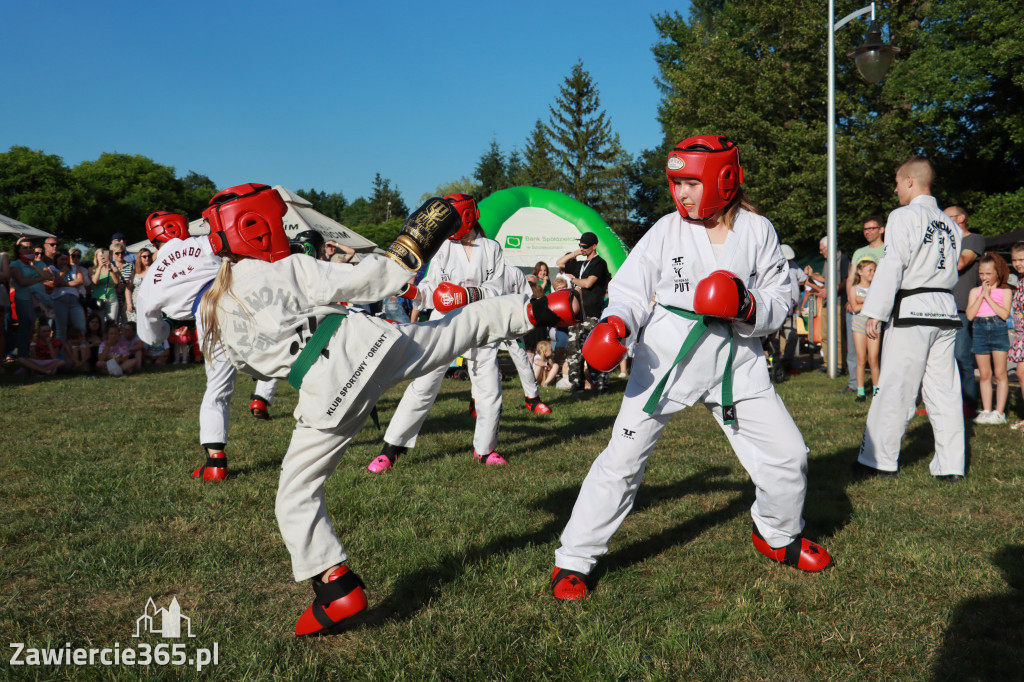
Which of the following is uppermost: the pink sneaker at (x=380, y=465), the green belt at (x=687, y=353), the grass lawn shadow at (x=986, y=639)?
the green belt at (x=687, y=353)

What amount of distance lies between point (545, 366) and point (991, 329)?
6.17 meters

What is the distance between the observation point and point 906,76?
20656 mm

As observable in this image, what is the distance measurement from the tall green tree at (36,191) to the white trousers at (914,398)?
4594 cm

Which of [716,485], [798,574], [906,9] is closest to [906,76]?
[906,9]

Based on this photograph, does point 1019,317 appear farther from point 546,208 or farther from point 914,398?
point 546,208

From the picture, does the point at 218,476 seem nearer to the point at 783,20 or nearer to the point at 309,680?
the point at 309,680

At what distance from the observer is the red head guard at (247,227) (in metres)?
3.45

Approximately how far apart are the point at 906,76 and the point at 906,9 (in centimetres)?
638

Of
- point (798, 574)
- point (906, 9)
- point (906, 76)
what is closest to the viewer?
point (798, 574)

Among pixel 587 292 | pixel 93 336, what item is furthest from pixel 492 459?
pixel 93 336

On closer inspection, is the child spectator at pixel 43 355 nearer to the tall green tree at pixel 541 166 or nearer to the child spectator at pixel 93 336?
the child spectator at pixel 93 336

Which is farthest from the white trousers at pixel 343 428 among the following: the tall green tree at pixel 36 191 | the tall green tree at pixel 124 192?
the tall green tree at pixel 124 192

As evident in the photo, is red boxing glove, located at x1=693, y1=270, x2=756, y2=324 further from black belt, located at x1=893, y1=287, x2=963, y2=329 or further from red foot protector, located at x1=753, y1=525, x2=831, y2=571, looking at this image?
black belt, located at x1=893, y1=287, x2=963, y2=329

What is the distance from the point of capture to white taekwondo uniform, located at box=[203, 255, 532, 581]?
3133 mm
